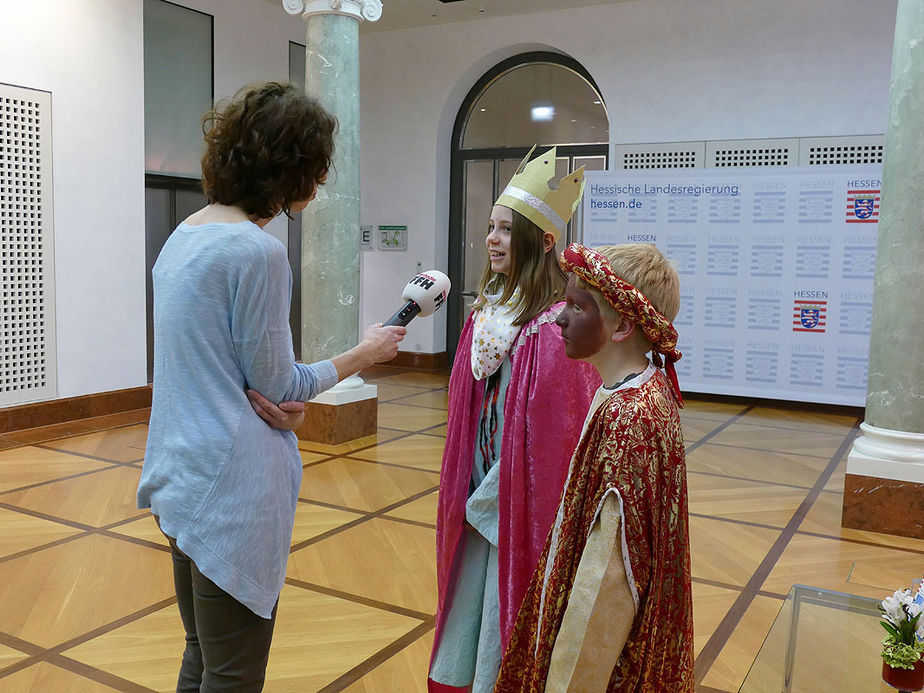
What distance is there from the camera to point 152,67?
7824 millimetres

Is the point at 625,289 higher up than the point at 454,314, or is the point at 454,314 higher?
the point at 625,289

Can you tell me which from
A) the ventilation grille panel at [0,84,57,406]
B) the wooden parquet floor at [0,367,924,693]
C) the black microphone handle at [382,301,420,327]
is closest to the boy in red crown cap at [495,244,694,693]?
the black microphone handle at [382,301,420,327]

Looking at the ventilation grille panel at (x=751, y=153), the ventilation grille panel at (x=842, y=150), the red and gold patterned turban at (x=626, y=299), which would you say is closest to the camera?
the red and gold patterned turban at (x=626, y=299)

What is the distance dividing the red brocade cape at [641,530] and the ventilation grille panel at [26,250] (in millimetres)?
6122

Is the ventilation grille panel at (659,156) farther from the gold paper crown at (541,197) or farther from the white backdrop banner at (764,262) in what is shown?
the gold paper crown at (541,197)

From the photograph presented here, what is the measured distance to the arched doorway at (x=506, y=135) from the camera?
965cm

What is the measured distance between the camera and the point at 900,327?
4359 mm

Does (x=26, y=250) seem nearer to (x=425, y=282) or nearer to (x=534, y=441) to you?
(x=425, y=282)

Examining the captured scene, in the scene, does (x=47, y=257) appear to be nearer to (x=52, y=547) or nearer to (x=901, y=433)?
(x=52, y=547)

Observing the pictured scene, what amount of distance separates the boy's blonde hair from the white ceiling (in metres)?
8.33

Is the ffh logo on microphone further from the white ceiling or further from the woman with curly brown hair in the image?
the white ceiling

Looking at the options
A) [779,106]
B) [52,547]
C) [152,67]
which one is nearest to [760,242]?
[779,106]

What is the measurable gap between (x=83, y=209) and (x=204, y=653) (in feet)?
20.1

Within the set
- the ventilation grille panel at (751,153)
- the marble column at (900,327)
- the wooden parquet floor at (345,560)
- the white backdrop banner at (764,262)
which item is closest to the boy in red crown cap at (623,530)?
the wooden parquet floor at (345,560)
